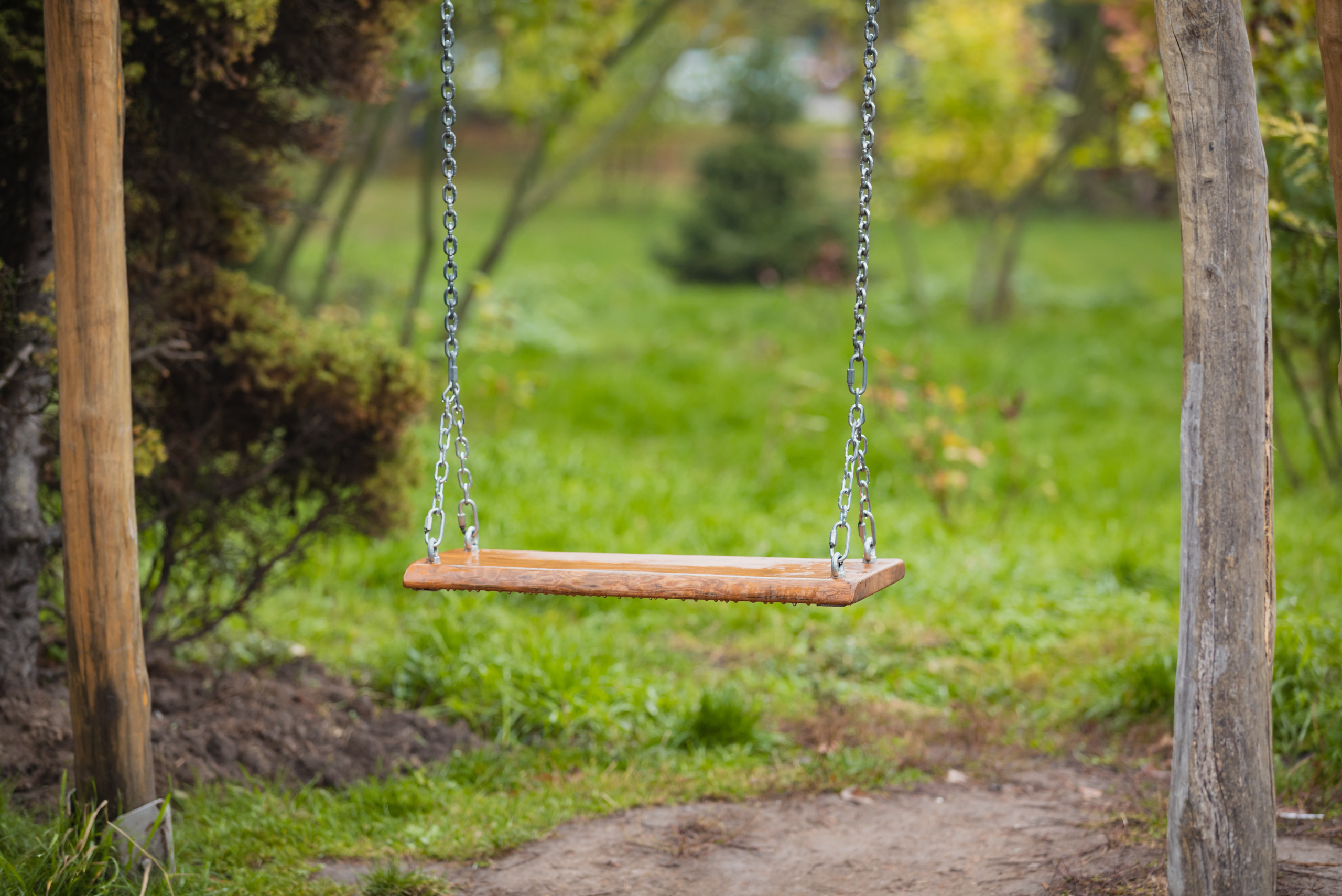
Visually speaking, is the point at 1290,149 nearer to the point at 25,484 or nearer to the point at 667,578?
the point at 667,578

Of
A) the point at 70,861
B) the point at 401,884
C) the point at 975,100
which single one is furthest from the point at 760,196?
the point at 70,861

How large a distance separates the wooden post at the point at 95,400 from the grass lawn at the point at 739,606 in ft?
1.71

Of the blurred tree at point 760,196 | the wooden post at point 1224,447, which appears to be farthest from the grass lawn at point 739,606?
the blurred tree at point 760,196

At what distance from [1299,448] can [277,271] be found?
737 cm

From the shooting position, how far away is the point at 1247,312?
257cm

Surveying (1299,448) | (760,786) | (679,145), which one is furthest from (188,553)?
Result: (679,145)

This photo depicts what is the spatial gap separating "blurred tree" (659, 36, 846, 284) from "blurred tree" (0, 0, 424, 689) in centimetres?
1099

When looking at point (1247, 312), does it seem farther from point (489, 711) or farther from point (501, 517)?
point (501, 517)

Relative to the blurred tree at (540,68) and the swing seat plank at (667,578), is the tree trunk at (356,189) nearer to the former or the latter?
the blurred tree at (540,68)

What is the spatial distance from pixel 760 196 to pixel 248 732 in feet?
40.8

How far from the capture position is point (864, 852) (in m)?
3.42

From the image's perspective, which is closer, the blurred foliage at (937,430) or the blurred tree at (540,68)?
the blurred foliage at (937,430)

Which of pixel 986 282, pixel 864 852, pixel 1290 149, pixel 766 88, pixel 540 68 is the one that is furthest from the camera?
pixel 766 88

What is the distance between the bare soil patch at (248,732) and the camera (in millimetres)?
3525
